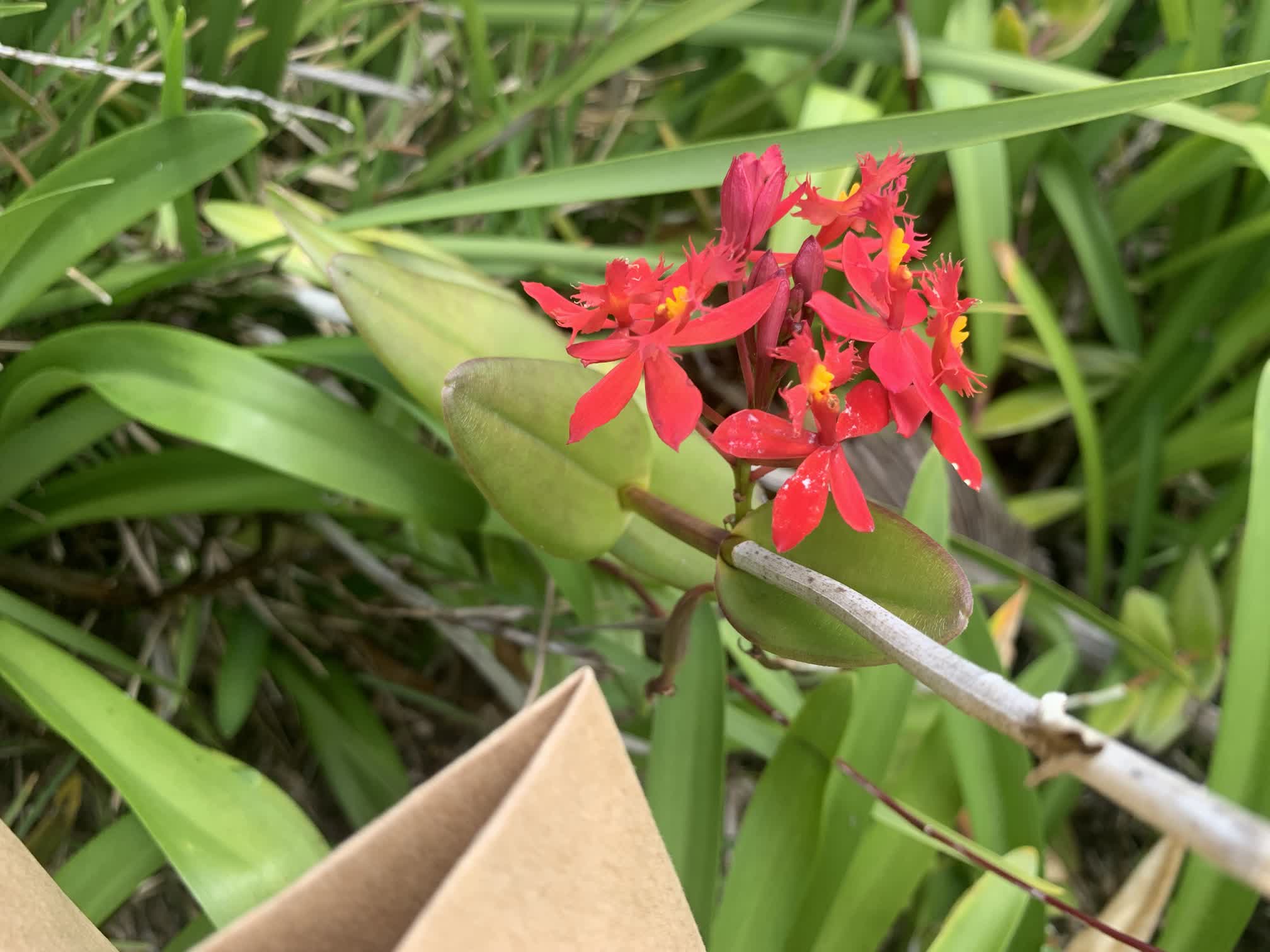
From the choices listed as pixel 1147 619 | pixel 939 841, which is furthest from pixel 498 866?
pixel 1147 619

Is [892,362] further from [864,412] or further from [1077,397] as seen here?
[1077,397]

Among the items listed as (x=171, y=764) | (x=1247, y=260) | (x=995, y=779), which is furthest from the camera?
(x=1247, y=260)

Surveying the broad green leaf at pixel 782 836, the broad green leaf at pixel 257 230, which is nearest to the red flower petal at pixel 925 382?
the broad green leaf at pixel 782 836

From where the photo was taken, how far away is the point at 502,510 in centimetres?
40

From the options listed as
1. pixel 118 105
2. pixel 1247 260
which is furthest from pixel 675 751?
pixel 1247 260

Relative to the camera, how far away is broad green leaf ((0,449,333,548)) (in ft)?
1.86

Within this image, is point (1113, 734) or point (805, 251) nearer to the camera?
point (805, 251)

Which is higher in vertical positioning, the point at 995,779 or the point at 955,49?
the point at 955,49

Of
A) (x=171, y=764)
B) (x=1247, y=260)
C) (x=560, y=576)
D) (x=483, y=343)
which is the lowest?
(x=171, y=764)

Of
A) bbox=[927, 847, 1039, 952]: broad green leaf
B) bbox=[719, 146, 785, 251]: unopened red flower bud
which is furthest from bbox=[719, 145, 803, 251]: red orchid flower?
bbox=[927, 847, 1039, 952]: broad green leaf

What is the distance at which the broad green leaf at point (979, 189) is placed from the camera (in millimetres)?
794

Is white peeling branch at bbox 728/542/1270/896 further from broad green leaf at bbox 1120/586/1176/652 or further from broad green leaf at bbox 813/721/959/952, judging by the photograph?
broad green leaf at bbox 1120/586/1176/652

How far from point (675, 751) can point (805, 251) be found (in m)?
0.30

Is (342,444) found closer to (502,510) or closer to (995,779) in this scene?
(502,510)
